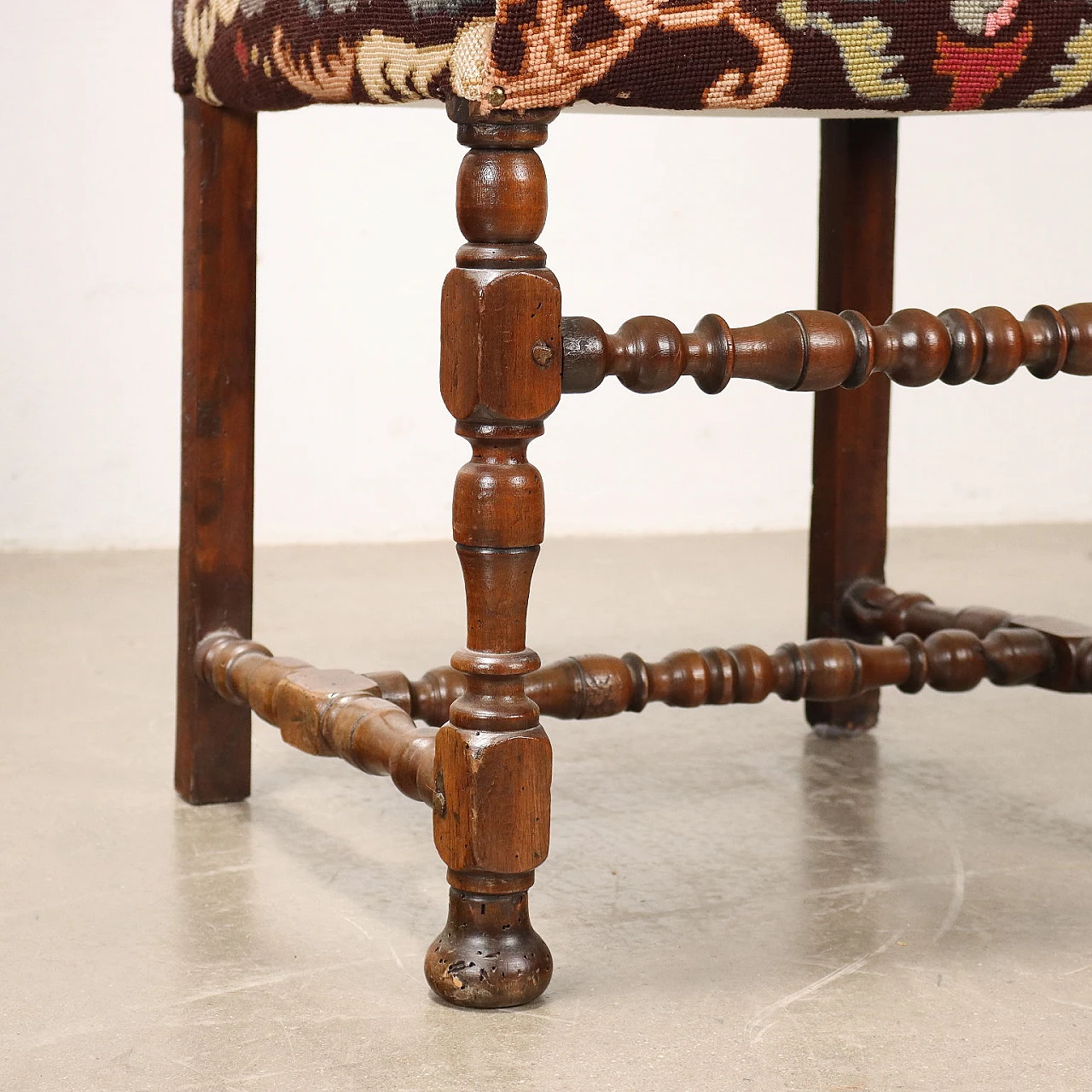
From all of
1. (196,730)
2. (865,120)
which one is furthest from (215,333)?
(865,120)

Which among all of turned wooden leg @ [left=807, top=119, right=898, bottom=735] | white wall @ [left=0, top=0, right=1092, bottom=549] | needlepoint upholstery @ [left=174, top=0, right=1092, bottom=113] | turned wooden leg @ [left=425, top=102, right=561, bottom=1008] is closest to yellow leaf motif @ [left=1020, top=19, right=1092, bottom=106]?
needlepoint upholstery @ [left=174, top=0, right=1092, bottom=113]

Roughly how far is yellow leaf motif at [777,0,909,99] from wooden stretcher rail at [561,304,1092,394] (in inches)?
4.7

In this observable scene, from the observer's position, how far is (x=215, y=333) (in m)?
1.20

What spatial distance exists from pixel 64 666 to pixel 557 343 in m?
0.95

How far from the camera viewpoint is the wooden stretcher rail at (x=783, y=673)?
1095mm

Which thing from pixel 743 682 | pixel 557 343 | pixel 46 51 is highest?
pixel 46 51

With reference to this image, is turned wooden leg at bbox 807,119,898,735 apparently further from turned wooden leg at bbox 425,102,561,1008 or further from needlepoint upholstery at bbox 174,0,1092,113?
turned wooden leg at bbox 425,102,561,1008

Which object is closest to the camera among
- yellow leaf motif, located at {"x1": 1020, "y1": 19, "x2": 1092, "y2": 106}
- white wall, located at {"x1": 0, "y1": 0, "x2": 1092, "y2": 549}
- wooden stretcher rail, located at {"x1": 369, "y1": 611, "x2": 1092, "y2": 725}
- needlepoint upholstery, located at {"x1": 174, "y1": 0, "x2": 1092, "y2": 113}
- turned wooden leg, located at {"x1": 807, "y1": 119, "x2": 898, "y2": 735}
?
needlepoint upholstery, located at {"x1": 174, "y1": 0, "x2": 1092, "y2": 113}

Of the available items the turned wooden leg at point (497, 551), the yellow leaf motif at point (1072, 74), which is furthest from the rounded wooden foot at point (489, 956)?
the yellow leaf motif at point (1072, 74)

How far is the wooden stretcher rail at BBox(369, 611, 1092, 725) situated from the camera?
1095mm

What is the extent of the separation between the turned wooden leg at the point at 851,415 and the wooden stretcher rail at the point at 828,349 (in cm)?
39

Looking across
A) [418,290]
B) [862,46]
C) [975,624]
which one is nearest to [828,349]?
[862,46]

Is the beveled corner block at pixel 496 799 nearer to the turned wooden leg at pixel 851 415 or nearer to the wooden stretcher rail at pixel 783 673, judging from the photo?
the wooden stretcher rail at pixel 783 673

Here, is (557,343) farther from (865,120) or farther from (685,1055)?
Answer: (865,120)
